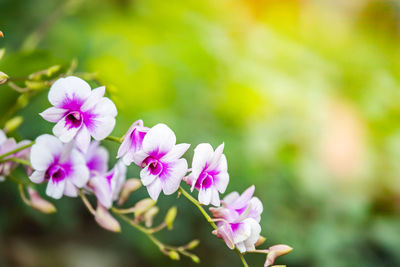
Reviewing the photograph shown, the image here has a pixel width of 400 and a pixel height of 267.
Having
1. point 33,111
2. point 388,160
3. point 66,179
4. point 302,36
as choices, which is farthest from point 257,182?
point 302,36

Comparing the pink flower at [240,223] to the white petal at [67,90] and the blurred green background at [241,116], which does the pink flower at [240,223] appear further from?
the blurred green background at [241,116]

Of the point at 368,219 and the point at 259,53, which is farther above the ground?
the point at 259,53

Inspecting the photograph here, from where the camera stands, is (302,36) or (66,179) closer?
(66,179)

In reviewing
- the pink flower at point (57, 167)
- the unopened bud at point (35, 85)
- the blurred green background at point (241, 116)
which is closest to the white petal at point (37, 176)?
the pink flower at point (57, 167)

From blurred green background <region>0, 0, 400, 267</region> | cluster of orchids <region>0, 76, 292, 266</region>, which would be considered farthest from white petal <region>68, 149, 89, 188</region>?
blurred green background <region>0, 0, 400, 267</region>

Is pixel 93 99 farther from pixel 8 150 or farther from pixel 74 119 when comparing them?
pixel 8 150

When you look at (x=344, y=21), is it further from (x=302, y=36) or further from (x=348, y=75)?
(x=348, y=75)
